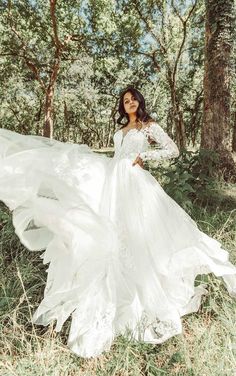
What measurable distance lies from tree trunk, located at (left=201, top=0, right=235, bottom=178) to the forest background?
0.02 m

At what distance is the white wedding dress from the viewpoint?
2.97 metres

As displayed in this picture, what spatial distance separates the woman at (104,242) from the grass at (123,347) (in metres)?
0.12

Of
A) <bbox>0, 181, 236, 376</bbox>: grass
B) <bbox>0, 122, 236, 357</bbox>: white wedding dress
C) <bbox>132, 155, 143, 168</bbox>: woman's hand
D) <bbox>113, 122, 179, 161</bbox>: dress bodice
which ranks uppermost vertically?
<bbox>113, 122, 179, 161</bbox>: dress bodice

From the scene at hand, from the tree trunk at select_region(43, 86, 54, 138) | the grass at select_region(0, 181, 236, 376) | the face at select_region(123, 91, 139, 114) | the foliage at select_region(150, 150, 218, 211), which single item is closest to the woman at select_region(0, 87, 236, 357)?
the grass at select_region(0, 181, 236, 376)

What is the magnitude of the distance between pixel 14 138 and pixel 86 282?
1723mm

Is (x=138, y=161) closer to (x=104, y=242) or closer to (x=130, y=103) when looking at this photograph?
(x=130, y=103)

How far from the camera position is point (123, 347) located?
2.93 meters

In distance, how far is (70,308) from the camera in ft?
9.68

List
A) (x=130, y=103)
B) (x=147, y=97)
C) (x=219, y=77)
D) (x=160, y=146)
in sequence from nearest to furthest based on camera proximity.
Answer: (x=160, y=146), (x=130, y=103), (x=219, y=77), (x=147, y=97)

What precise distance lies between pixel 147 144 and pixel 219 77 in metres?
3.41

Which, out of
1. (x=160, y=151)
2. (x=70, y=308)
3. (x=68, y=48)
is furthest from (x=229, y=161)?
(x=68, y=48)

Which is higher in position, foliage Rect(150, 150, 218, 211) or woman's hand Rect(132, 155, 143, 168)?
woman's hand Rect(132, 155, 143, 168)

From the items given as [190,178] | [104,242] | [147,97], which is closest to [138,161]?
[104,242]

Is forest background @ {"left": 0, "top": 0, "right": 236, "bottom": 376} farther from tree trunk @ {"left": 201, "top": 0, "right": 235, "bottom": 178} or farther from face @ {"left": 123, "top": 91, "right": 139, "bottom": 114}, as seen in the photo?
face @ {"left": 123, "top": 91, "right": 139, "bottom": 114}
